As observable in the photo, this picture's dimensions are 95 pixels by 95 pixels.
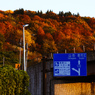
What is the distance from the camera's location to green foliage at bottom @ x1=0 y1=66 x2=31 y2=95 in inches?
1235

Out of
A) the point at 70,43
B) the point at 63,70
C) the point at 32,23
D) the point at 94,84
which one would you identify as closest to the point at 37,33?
the point at 32,23

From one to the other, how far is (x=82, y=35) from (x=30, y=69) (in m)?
115

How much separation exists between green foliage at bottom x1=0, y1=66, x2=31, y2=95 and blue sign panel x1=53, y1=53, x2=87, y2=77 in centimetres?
508

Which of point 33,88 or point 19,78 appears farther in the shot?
point 33,88

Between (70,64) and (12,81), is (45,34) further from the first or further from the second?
(12,81)

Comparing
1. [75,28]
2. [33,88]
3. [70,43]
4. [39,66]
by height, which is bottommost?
[33,88]

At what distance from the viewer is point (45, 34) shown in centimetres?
14938

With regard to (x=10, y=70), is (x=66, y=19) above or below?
above

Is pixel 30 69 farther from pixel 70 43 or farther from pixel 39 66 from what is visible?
pixel 70 43

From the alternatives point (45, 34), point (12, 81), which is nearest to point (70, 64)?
point (12, 81)

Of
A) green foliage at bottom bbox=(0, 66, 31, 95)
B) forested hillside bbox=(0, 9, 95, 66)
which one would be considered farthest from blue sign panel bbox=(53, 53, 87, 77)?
forested hillside bbox=(0, 9, 95, 66)

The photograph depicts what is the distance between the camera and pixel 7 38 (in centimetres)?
14375

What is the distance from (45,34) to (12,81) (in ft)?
386

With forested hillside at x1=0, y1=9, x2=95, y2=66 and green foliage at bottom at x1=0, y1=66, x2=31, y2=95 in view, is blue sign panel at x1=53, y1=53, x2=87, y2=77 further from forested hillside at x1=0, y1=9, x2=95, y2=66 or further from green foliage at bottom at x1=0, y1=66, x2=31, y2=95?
forested hillside at x1=0, y1=9, x2=95, y2=66
